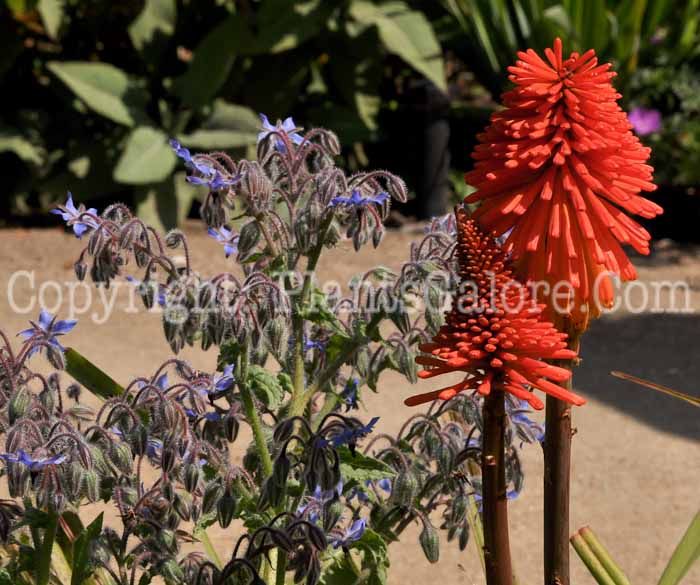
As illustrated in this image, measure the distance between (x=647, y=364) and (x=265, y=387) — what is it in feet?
9.82

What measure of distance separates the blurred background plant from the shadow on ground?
160cm

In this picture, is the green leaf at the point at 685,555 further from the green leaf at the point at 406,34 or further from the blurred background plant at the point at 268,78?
the green leaf at the point at 406,34

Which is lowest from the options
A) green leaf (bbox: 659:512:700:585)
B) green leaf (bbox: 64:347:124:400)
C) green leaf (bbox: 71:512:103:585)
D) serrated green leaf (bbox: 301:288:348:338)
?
green leaf (bbox: 71:512:103:585)

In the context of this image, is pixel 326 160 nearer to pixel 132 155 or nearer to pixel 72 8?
pixel 132 155

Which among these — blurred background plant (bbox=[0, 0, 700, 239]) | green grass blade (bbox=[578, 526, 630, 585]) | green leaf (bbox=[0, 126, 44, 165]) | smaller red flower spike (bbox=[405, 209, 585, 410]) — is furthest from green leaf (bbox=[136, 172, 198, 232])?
smaller red flower spike (bbox=[405, 209, 585, 410])

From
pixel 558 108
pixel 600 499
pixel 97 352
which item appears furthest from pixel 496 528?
pixel 97 352

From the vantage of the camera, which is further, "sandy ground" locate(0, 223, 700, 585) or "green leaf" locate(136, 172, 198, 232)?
"green leaf" locate(136, 172, 198, 232)

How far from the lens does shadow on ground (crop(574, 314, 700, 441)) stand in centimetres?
399

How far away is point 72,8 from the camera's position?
6.49 meters

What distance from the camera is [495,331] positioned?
127 centimetres

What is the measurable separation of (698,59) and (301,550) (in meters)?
6.24

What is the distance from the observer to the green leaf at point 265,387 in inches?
72.0

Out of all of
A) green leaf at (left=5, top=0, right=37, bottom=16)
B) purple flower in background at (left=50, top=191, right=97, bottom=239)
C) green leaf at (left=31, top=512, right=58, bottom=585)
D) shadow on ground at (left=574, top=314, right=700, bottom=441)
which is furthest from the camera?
green leaf at (left=5, top=0, right=37, bottom=16)

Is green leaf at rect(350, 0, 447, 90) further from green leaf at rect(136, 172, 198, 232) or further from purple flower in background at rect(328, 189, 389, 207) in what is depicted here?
purple flower in background at rect(328, 189, 389, 207)
